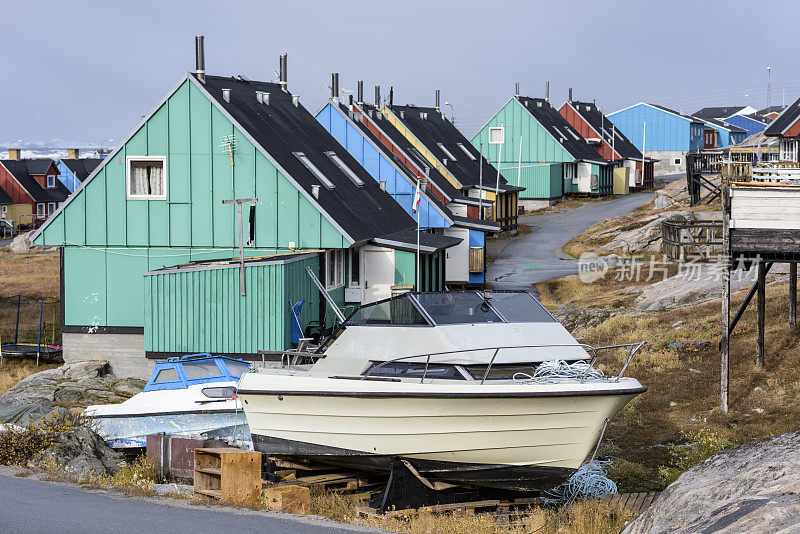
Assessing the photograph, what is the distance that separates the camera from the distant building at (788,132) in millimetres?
37844

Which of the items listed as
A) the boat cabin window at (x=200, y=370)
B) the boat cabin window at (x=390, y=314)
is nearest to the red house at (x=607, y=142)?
the boat cabin window at (x=200, y=370)

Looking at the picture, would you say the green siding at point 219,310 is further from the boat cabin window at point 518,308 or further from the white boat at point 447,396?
the boat cabin window at point 518,308

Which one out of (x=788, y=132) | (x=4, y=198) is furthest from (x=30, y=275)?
(x=788, y=132)

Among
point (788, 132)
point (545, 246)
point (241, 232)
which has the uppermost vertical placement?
point (788, 132)

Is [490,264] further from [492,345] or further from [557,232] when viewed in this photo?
[492,345]

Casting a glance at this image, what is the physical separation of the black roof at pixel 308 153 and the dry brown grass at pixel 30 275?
17556mm

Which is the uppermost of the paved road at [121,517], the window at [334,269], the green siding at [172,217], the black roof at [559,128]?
the black roof at [559,128]

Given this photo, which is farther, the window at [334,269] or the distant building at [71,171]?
the distant building at [71,171]

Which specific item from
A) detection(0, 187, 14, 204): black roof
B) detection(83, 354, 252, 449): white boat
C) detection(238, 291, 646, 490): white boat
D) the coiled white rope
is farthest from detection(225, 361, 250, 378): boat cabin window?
detection(0, 187, 14, 204): black roof

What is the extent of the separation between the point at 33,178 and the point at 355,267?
7122cm

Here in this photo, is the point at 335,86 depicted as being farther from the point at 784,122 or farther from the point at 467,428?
the point at 467,428

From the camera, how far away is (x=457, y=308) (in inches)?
634

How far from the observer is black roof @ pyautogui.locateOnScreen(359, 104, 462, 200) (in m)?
46.3

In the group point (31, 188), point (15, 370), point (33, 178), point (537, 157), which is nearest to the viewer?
point (15, 370)
